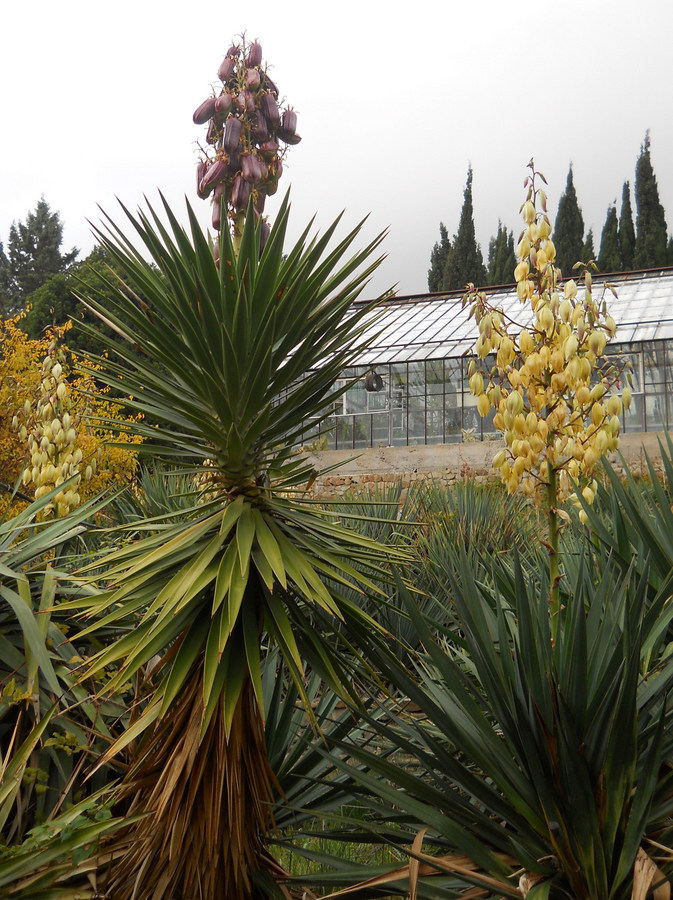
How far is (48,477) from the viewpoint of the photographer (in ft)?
18.4

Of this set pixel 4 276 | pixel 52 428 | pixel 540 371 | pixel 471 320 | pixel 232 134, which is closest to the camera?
pixel 540 371

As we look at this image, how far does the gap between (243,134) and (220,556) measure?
7.05 feet

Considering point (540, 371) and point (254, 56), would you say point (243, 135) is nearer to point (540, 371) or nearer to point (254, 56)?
point (254, 56)

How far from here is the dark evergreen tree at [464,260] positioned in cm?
3294

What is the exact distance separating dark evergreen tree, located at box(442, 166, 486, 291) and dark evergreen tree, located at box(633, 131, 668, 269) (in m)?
6.67

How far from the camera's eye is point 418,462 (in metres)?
18.9

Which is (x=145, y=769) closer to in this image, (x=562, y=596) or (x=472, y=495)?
(x=562, y=596)

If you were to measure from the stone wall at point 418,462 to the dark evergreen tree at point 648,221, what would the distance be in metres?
16.6

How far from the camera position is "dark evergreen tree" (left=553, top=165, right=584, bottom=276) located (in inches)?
1287

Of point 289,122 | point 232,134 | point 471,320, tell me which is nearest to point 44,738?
point 232,134

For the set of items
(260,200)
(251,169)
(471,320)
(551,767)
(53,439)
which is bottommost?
(551,767)

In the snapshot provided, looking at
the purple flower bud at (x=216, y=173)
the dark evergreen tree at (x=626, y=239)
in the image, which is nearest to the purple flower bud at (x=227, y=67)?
the purple flower bud at (x=216, y=173)

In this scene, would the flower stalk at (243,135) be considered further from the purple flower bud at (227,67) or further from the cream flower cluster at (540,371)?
the cream flower cluster at (540,371)

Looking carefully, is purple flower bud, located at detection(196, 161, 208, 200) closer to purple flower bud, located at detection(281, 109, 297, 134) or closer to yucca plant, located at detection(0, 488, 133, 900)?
purple flower bud, located at detection(281, 109, 297, 134)
